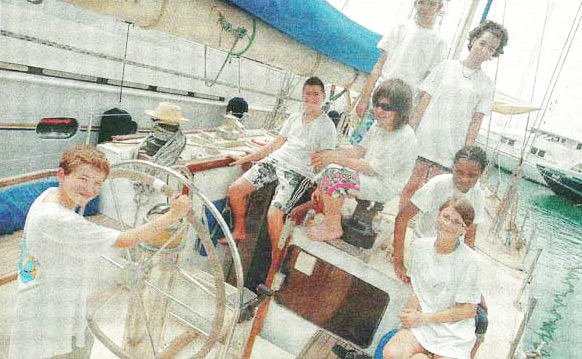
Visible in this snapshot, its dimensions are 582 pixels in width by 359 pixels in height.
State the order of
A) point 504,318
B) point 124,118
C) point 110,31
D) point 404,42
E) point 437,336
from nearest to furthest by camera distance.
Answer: point 437,336
point 404,42
point 504,318
point 110,31
point 124,118

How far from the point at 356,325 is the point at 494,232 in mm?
5089

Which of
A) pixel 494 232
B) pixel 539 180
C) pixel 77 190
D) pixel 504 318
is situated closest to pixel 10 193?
pixel 77 190

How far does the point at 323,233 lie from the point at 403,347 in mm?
953

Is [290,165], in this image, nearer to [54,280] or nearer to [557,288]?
[54,280]

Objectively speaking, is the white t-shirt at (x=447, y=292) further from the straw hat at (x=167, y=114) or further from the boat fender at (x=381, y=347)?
the straw hat at (x=167, y=114)

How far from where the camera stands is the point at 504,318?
3.36 metres

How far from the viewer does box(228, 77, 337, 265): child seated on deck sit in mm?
2844

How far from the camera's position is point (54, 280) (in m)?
1.44

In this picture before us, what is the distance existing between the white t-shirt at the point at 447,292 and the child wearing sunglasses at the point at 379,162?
0.50 m

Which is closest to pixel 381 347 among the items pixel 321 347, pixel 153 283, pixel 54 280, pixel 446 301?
pixel 446 301

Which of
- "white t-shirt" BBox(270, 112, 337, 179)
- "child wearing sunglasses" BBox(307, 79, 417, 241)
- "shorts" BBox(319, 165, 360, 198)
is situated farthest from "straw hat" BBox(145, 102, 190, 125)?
"shorts" BBox(319, 165, 360, 198)

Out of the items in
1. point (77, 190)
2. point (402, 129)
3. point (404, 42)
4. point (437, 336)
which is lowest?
point (437, 336)

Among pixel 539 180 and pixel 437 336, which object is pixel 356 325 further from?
pixel 539 180

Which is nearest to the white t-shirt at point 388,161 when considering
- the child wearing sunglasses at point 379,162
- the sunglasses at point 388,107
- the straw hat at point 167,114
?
the child wearing sunglasses at point 379,162
